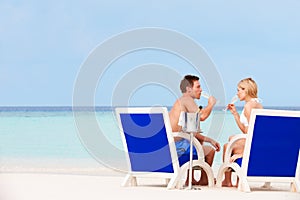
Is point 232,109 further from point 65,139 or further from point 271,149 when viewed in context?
point 65,139

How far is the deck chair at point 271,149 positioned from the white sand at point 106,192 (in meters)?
0.16

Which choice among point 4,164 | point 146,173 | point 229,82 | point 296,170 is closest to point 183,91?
point 146,173

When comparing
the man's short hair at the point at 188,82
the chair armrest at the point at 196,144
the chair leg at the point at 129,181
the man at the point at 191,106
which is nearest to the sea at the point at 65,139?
the man at the point at 191,106

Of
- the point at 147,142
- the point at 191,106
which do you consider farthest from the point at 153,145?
the point at 191,106

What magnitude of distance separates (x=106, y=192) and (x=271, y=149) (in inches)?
56.3

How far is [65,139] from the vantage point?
19219 mm

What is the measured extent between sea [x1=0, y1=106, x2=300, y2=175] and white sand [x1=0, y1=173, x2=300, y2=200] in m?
0.78

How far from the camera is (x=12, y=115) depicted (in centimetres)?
2612

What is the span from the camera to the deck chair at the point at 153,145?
20.7 ft

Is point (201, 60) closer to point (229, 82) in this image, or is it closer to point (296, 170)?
point (296, 170)

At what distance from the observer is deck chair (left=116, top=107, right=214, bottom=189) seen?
248 inches

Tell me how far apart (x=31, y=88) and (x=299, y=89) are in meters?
9.17

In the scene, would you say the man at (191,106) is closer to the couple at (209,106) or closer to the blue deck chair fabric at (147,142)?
the couple at (209,106)

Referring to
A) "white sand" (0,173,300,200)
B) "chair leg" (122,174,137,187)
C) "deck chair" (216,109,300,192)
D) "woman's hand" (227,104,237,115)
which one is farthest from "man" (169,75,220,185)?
"chair leg" (122,174,137,187)
